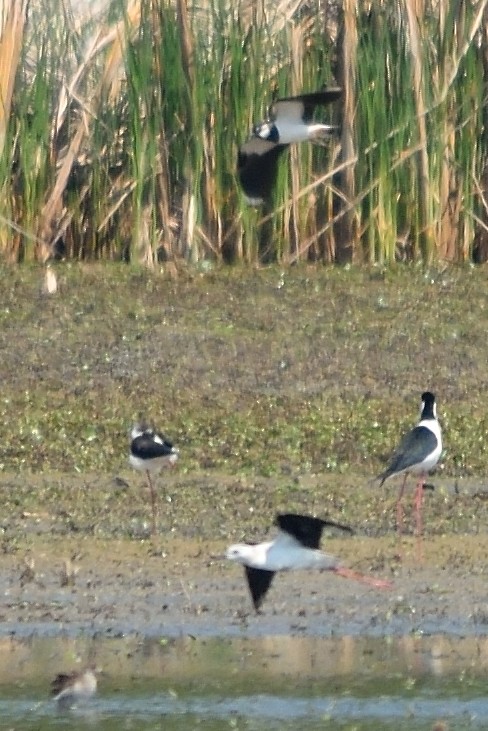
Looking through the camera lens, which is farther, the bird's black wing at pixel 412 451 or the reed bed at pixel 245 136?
the reed bed at pixel 245 136

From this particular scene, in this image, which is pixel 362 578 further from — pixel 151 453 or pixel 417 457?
pixel 151 453

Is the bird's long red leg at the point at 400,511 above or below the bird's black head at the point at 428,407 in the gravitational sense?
below

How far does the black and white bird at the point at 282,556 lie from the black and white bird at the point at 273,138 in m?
2.58

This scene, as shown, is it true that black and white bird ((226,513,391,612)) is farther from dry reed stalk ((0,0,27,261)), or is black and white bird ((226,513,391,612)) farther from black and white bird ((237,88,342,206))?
dry reed stalk ((0,0,27,261))

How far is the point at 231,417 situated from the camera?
10328mm

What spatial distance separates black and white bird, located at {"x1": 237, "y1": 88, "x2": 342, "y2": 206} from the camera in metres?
9.70

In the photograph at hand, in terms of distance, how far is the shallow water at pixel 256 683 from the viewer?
654cm

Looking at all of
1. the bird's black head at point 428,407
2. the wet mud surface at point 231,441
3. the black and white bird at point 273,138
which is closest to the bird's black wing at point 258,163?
the black and white bird at point 273,138

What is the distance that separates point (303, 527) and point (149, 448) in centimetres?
157

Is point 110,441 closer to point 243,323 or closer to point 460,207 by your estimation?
point 243,323

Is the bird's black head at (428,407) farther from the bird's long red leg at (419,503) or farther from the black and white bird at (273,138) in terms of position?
the black and white bird at (273,138)

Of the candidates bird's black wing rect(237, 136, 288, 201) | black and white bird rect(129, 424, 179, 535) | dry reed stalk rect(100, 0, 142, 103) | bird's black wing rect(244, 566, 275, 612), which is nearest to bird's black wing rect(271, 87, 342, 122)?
bird's black wing rect(237, 136, 288, 201)

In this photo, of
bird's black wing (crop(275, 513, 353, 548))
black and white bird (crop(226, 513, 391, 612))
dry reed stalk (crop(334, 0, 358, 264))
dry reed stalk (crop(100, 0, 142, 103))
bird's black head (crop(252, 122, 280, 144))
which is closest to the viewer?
bird's black wing (crop(275, 513, 353, 548))

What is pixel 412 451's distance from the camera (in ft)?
29.3
